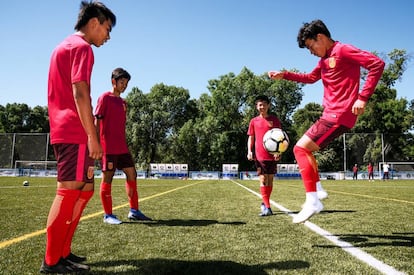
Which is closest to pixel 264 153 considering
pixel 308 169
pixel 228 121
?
pixel 308 169

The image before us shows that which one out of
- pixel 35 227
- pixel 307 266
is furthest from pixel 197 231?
pixel 35 227

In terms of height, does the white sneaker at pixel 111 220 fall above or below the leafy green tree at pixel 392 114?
below

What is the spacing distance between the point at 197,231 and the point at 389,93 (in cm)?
6099

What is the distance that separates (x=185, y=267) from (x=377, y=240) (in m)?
2.37

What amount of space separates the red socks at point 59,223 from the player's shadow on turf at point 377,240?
2.85 meters

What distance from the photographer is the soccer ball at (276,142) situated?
5752mm

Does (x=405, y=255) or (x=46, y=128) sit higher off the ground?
(x=46, y=128)

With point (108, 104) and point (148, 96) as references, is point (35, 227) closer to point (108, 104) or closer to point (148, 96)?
point (108, 104)

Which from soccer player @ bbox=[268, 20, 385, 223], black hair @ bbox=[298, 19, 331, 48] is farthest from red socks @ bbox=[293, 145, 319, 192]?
black hair @ bbox=[298, 19, 331, 48]

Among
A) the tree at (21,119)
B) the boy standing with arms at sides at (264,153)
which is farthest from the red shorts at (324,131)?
the tree at (21,119)

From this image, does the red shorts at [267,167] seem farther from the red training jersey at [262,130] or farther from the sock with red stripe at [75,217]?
the sock with red stripe at [75,217]

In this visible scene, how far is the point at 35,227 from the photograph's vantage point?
171 inches

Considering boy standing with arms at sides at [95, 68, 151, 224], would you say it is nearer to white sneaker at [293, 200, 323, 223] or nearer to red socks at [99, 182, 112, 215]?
red socks at [99, 182, 112, 215]

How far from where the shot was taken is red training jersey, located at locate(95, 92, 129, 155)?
201 inches
